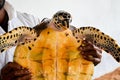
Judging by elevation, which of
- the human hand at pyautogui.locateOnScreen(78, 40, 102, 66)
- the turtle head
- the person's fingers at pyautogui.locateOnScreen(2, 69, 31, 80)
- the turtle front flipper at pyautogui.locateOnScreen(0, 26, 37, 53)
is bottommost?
the person's fingers at pyautogui.locateOnScreen(2, 69, 31, 80)

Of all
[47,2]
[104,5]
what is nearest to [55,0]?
[47,2]

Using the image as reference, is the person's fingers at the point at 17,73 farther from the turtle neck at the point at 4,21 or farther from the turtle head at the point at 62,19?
the turtle neck at the point at 4,21

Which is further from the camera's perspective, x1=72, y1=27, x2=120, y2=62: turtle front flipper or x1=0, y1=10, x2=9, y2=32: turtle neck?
x1=0, y1=10, x2=9, y2=32: turtle neck

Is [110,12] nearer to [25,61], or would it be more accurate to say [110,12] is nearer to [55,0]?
[55,0]

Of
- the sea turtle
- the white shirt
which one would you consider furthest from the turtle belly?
the white shirt

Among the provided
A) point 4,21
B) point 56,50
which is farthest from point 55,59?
point 4,21

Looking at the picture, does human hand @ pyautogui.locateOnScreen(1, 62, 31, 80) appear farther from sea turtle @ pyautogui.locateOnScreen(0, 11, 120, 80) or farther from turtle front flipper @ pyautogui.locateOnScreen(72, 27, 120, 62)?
turtle front flipper @ pyautogui.locateOnScreen(72, 27, 120, 62)

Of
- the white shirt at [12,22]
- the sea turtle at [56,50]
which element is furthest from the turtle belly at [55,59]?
the white shirt at [12,22]
